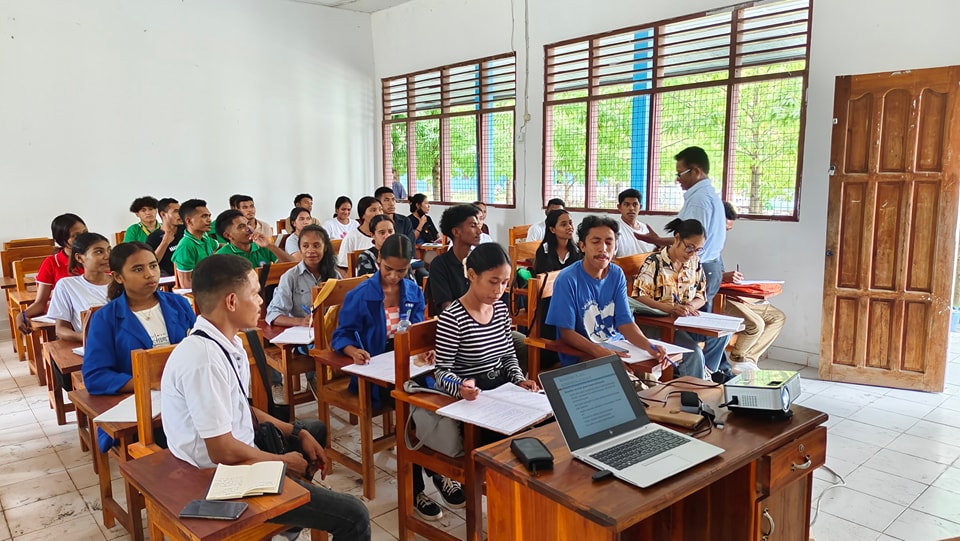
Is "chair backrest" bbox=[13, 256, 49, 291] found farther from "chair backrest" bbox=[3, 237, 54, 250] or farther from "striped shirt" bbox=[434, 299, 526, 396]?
"striped shirt" bbox=[434, 299, 526, 396]

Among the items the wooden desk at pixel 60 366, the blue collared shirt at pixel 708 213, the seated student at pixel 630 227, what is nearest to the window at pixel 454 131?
the seated student at pixel 630 227

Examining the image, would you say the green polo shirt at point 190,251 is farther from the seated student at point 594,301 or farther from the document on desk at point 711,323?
the document on desk at point 711,323

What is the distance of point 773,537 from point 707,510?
0.82ft

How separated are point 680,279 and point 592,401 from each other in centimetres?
224

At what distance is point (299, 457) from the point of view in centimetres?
182

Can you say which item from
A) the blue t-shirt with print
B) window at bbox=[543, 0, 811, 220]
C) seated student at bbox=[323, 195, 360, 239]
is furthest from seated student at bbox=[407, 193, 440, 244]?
the blue t-shirt with print

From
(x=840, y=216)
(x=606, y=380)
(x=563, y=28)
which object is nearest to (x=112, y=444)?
(x=606, y=380)

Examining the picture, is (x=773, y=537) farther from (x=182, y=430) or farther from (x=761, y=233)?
(x=761, y=233)

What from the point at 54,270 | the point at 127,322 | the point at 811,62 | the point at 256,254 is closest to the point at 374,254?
the point at 256,254

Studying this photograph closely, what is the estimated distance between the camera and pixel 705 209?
422cm

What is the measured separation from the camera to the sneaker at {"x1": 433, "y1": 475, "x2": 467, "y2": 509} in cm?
275

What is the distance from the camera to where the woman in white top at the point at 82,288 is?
138 inches

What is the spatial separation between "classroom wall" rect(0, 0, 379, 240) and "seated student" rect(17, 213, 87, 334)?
2.03 meters

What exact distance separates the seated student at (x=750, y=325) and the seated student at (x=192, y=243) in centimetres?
356
